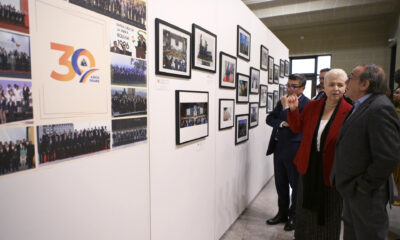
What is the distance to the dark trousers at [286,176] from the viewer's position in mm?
3125

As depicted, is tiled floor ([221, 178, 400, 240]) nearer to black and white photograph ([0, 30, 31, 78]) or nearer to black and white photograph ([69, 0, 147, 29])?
black and white photograph ([69, 0, 147, 29])

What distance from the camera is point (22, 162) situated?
3.33ft

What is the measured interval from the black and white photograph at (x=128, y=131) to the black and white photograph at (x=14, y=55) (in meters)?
0.53

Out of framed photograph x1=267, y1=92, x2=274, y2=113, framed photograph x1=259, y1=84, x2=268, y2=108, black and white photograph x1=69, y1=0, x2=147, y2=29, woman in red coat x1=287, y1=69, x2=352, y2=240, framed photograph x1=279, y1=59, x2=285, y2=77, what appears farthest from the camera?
framed photograph x1=279, y1=59, x2=285, y2=77

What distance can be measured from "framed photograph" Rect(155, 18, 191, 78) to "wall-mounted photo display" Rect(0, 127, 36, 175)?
0.93 metres

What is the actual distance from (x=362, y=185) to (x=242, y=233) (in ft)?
5.75

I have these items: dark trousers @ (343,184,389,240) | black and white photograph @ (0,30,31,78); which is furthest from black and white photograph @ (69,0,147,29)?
dark trousers @ (343,184,389,240)

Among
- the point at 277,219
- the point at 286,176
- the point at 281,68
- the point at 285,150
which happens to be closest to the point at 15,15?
the point at 285,150

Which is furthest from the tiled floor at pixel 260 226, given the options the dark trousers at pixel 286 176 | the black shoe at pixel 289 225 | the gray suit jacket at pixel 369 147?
the gray suit jacket at pixel 369 147

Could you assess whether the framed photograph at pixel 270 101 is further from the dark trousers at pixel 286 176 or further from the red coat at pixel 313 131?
the red coat at pixel 313 131

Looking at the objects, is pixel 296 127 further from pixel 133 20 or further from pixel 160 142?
pixel 133 20

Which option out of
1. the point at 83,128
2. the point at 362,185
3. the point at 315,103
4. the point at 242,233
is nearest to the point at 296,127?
the point at 315,103

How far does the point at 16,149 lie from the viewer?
99cm

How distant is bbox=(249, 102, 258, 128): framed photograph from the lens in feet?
12.4
